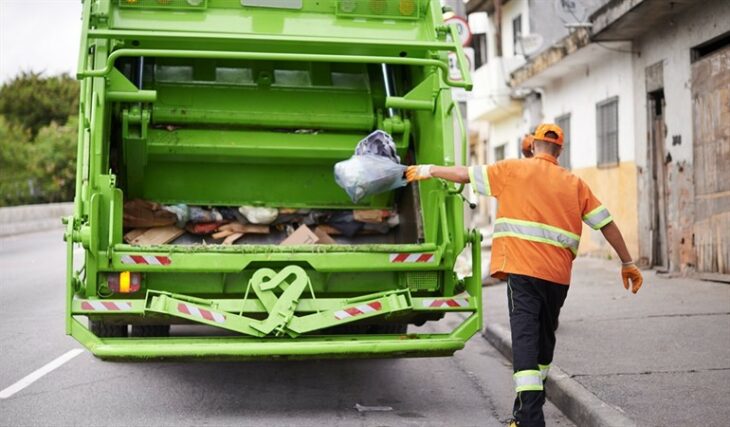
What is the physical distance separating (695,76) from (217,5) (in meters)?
6.29

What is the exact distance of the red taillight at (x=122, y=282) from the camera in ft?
18.0

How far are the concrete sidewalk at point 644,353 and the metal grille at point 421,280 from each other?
3.02 feet

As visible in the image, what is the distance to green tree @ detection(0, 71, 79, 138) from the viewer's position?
44219mm

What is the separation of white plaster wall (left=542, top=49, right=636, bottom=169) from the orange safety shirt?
8740mm

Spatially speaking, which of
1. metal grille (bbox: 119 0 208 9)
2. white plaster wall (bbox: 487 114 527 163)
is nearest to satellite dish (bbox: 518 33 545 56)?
white plaster wall (bbox: 487 114 527 163)

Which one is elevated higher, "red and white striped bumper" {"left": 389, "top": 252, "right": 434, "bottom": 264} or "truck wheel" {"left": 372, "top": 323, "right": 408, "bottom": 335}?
"red and white striped bumper" {"left": 389, "top": 252, "right": 434, "bottom": 264}

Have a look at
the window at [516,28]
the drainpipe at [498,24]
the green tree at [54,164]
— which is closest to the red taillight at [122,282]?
the window at [516,28]

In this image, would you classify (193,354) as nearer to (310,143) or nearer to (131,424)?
(131,424)

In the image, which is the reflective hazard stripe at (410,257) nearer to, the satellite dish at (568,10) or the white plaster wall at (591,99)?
the white plaster wall at (591,99)

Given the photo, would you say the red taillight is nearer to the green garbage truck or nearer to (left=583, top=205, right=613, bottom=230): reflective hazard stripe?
the green garbage truck

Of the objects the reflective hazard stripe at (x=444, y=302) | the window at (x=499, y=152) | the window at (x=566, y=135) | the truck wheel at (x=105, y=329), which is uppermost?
the window at (x=499, y=152)

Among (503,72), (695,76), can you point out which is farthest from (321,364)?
(503,72)

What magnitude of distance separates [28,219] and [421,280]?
22.3 meters

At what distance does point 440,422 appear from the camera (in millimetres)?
5316
